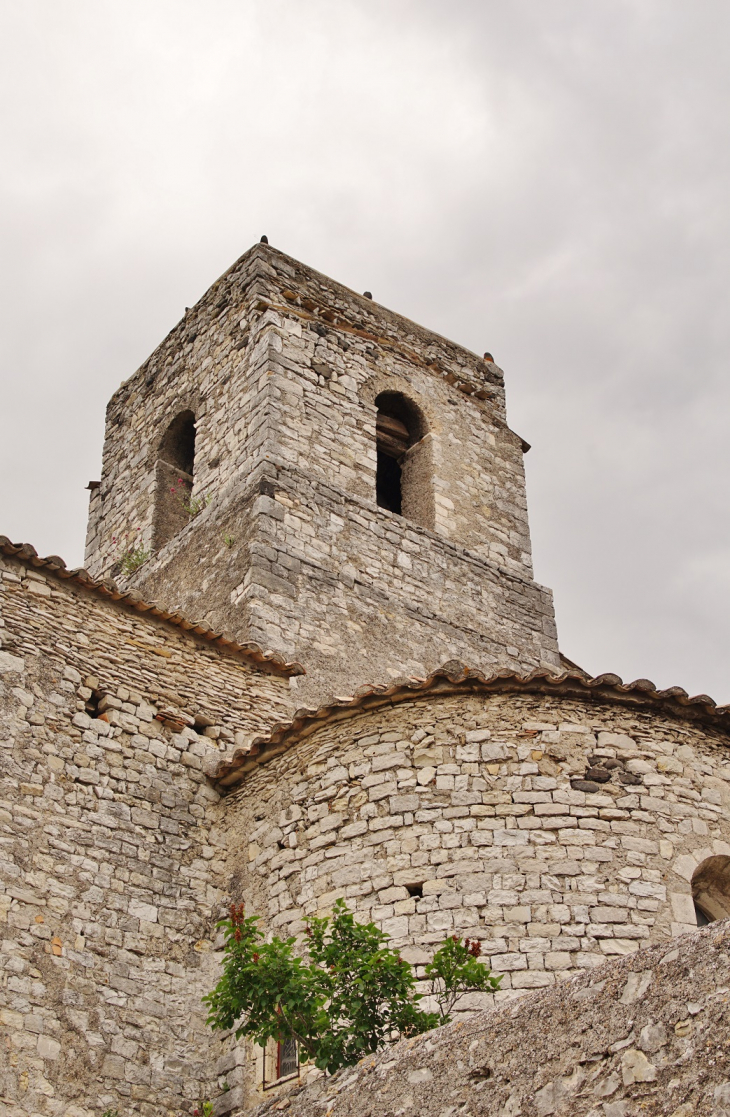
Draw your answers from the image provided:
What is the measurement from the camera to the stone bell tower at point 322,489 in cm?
1261

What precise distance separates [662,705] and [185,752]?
3.42 m

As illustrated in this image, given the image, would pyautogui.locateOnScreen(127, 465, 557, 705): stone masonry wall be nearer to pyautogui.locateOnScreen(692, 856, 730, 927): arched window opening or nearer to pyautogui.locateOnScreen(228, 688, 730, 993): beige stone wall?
pyautogui.locateOnScreen(228, 688, 730, 993): beige stone wall

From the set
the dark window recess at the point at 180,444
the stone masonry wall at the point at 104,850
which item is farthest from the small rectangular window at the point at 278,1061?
the dark window recess at the point at 180,444

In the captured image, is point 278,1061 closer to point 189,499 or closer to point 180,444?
point 189,499

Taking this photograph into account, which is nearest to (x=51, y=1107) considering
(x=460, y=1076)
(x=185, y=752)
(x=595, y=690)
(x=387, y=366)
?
(x=185, y=752)

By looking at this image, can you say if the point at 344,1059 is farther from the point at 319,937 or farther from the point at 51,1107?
the point at 51,1107

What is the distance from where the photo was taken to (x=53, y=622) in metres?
9.53

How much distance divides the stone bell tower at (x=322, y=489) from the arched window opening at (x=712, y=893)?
4.02 metres

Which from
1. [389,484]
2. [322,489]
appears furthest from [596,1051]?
[389,484]

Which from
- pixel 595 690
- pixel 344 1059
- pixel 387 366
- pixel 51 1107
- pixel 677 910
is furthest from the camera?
pixel 387 366

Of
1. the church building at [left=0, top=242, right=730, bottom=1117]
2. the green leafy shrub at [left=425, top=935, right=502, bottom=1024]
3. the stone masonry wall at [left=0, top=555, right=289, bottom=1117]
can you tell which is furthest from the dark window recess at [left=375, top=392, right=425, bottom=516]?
the green leafy shrub at [left=425, top=935, right=502, bottom=1024]

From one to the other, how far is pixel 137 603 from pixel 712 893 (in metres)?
4.64

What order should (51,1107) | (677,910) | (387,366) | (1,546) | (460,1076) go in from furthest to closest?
1. (387,366)
2. (1,546)
3. (677,910)
4. (51,1107)
5. (460,1076)

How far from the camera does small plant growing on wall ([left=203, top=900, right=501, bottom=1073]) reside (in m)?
6.59
